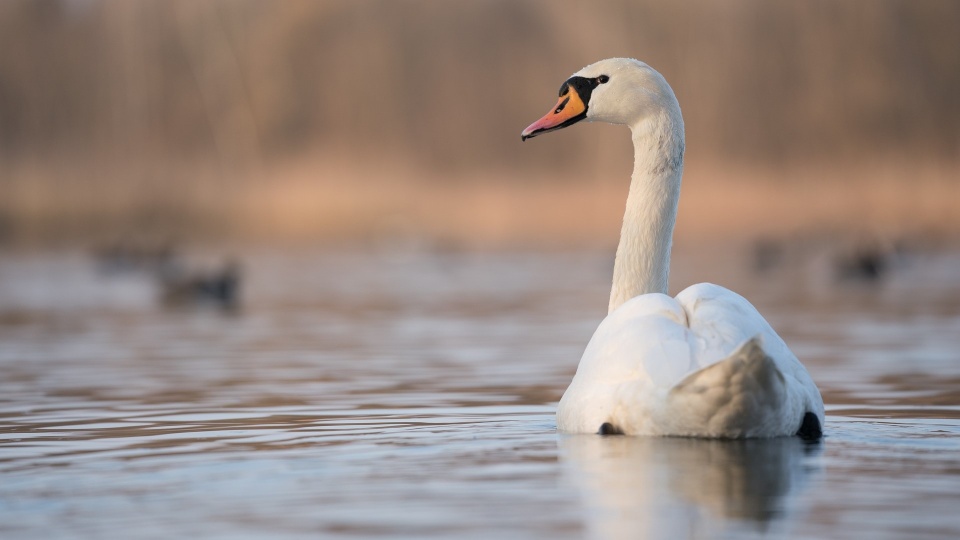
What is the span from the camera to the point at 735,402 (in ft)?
19.6

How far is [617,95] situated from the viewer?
805cm

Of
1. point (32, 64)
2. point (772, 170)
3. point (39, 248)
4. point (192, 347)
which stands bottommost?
point (192, 347)

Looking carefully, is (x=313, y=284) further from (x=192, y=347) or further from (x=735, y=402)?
(x=735, y=402)

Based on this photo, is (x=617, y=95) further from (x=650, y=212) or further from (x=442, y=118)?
(x=442, y=118)

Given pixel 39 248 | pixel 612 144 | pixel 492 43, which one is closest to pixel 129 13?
pixel 492 43

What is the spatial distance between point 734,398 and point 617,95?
2.46m

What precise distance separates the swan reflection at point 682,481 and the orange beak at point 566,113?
1.92 m

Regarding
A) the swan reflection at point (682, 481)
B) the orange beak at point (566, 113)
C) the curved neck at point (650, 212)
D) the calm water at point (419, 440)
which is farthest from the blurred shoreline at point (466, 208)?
the swan reflection at point (682, 481)

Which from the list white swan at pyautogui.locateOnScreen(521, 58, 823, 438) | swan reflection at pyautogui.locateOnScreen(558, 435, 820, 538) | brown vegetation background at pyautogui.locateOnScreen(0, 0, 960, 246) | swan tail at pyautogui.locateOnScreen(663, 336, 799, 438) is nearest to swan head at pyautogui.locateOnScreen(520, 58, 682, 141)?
white swan at pyautogui.locateOnScreen(521, 58, 823, 438)

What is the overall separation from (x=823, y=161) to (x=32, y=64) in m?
34.0

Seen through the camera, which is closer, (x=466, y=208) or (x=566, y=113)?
(x=566, y=113)

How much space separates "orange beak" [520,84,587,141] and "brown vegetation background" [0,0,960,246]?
111ft

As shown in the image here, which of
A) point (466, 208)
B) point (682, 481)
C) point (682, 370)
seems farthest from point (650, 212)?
point (466, 208)

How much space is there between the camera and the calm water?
501 centimetres
